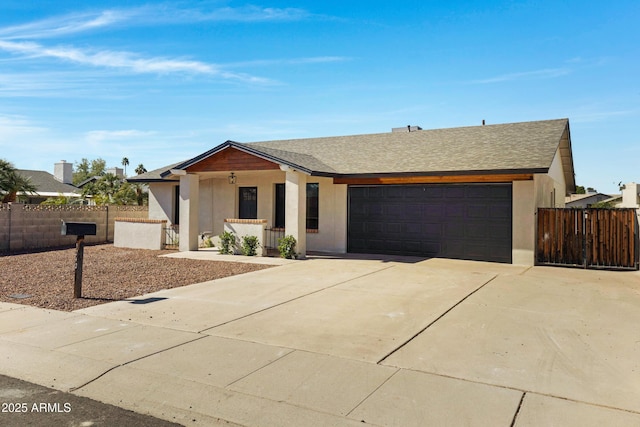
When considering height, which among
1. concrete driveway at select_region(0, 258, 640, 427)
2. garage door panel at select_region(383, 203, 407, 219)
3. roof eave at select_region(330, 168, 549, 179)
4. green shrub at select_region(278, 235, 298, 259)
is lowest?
concrete driveway at select_region(0, 258, 640, 427)

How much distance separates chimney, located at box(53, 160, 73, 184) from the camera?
52312 mm

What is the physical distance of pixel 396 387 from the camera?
4.62 meters

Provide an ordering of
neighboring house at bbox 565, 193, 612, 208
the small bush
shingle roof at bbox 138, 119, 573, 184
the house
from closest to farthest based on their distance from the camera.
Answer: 1. the house
2. shingle roof at bbox 138, 119, 573, 184
3. the small bush
4. neighboring house at bbox 565, 193, 612, 208

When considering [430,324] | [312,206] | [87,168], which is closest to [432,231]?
[312,206]

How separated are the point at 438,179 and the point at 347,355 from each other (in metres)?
10.5

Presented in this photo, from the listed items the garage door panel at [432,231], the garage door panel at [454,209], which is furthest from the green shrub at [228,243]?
the garage door panel at [454,209]

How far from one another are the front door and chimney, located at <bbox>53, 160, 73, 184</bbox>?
1656 inches

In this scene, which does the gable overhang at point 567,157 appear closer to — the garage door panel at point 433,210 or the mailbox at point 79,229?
the garage door panel at point 433,210

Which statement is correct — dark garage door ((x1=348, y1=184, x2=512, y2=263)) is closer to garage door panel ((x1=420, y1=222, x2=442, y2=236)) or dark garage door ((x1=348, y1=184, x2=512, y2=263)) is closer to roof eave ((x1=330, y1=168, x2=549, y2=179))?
garage door panel ((x1=420, y1=222, x2=442, y2=236))

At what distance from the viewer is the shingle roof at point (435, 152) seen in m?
14.6

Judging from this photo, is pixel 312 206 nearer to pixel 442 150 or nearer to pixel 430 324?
pixel 442 150

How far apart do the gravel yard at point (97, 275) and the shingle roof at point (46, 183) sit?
33663 mm

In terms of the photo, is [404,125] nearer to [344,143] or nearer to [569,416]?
[344,143]

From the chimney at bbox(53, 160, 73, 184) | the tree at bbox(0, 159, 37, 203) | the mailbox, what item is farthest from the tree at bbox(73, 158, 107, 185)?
the mailbox
